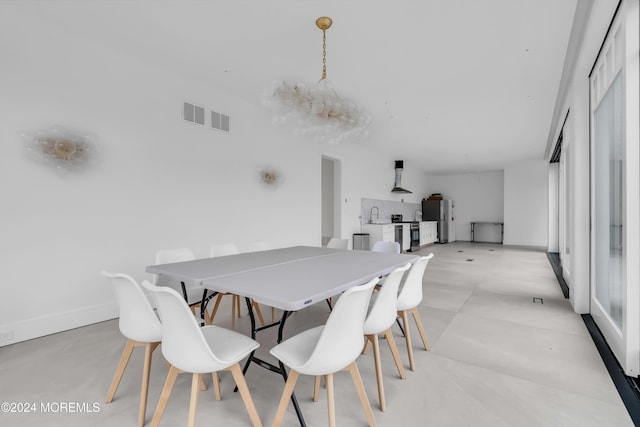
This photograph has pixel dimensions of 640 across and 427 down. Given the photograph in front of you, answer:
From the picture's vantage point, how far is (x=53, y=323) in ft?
9.05

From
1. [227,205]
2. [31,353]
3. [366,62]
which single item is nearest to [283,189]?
[227,205]

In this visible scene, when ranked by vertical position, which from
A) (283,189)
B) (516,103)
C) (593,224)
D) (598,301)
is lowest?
(598,301)

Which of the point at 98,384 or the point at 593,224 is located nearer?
the point at 98,384

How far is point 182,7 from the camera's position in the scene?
2496 millimetres

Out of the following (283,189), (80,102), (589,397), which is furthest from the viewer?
(283,189)

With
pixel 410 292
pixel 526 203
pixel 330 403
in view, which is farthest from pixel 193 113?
pixel 526 203

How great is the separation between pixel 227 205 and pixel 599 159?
4.31 metres

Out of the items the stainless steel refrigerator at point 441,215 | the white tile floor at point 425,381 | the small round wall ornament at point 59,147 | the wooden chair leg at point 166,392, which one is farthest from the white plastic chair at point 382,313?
the stainless steel refrigerator at point 441,215

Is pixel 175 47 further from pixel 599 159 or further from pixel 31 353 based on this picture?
pixel 599 159

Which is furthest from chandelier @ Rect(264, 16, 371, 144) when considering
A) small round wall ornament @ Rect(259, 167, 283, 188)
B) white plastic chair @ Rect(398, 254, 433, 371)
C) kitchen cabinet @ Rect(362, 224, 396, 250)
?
kitchen cabinet @ Rect(362, 224, 396, 250)

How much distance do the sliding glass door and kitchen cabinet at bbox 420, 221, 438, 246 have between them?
6.09 m

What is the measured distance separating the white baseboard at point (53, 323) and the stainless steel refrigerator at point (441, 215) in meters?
9.77

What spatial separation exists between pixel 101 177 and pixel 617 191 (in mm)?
4695

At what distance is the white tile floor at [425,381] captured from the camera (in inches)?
63.5
